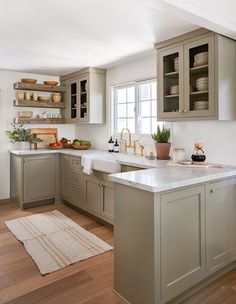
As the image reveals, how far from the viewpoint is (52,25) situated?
2.54 meters

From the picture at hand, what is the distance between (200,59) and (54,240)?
254 centimetres

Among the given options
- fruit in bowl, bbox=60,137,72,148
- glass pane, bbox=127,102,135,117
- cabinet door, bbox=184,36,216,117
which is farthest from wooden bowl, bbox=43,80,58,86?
cabinet door, bbox=184,36,216,117

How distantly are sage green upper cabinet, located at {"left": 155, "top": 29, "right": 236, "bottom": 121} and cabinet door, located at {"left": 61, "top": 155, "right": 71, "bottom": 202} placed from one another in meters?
1.85

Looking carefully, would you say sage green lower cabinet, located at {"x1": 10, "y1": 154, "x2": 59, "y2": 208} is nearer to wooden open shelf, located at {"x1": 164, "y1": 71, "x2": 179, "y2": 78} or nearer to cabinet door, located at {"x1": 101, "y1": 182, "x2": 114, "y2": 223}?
cabinet door, located at {"x1": 101, "y1": 182, "x2": 114, "y2": 223}

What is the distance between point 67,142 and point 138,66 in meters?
1.97

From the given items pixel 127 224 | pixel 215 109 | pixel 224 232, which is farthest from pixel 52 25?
pixel 224 232

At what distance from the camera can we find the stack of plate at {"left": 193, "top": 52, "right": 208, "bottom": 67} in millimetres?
2572

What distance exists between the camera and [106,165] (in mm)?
3207

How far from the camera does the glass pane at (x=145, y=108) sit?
3723 mm

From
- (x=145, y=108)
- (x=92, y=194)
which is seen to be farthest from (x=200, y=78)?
(x=92, y=194)

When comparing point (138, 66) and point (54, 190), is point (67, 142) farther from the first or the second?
point (138, 66)

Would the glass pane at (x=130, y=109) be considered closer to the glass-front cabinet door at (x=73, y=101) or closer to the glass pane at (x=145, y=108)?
the glass pane at (x=145, y=108)

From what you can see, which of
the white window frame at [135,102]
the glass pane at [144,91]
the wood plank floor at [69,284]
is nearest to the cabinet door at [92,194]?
the wood plank floor at [69,284]

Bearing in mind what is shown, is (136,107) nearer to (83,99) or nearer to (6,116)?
(83,99)
